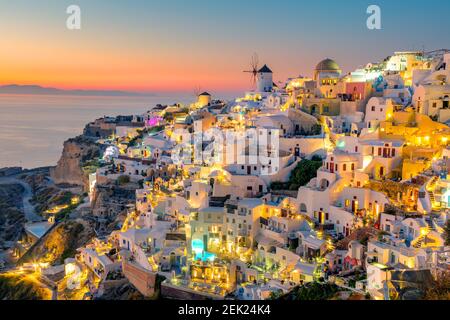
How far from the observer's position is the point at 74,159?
151 ft

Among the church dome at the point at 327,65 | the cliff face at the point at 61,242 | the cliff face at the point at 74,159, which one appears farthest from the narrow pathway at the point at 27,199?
the church dome at the point at 327,65

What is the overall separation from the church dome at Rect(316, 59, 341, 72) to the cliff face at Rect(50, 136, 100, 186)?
74.2 ft

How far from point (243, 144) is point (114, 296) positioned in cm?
941

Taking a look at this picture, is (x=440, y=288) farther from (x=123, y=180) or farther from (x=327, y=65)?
(x=327, y=65)

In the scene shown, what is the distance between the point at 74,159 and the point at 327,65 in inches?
1058

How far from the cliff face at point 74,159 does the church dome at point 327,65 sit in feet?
74.2

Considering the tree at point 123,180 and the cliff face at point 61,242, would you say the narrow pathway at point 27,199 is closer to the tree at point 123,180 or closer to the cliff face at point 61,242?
the cliff face at point 61,242

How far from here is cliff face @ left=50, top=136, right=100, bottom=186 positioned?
146 ft

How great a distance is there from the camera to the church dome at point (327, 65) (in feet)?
102

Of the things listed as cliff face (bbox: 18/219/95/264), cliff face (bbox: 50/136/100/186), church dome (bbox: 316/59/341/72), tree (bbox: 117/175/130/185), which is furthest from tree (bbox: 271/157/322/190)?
cliff face (bbox: 50/136/100/186)

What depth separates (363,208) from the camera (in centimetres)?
1747

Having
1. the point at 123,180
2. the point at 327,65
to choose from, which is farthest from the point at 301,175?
the point at 123,180
